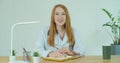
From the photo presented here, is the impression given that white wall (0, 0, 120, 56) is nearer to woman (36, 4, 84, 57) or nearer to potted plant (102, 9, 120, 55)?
potted plant (102, 9, 120, 55)

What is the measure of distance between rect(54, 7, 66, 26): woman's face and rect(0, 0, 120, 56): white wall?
1517 mm

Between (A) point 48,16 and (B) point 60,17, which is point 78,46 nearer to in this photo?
(B) point 60,17

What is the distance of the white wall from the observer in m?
4.00

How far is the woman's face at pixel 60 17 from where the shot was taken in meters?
2.48

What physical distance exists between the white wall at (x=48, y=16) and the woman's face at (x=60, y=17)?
4.98 feet

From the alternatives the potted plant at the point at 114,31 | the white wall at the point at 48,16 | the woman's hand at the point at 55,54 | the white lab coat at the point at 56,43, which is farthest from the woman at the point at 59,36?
the white wall at the point at 48,16

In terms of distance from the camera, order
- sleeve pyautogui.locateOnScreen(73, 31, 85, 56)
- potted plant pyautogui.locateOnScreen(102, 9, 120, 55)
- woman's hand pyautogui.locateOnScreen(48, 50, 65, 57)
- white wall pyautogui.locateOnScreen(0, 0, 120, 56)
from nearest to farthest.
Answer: woman's hand pyautogui.locateOnScreen(48, 50, 65, 57), sleeve pyautogui.locateOnScreen(73, 31, 85, 56), potted plant pyautogui.locateOnScreen(102, 9, 120, 55), white wall pyautogui.locateOnScreen(0, 0, 120, 56)

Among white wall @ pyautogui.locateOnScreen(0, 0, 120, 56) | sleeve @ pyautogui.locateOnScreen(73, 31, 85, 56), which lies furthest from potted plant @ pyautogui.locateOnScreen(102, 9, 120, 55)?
sleeve @ pyautogui.locateOnScreen(73, 31, 85, 56)

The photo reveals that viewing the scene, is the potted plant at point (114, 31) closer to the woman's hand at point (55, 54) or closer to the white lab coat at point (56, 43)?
the white lab coat at point (56, 43)

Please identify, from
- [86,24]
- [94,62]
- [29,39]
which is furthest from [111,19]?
[94,62]

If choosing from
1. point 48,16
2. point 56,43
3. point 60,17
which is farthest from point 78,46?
point 48,16

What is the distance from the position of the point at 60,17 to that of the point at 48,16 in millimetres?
1586

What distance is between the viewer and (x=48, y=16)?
404 cm

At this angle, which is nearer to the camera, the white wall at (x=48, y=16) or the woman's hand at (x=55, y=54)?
the woman's hand at (x=55, y=54)
